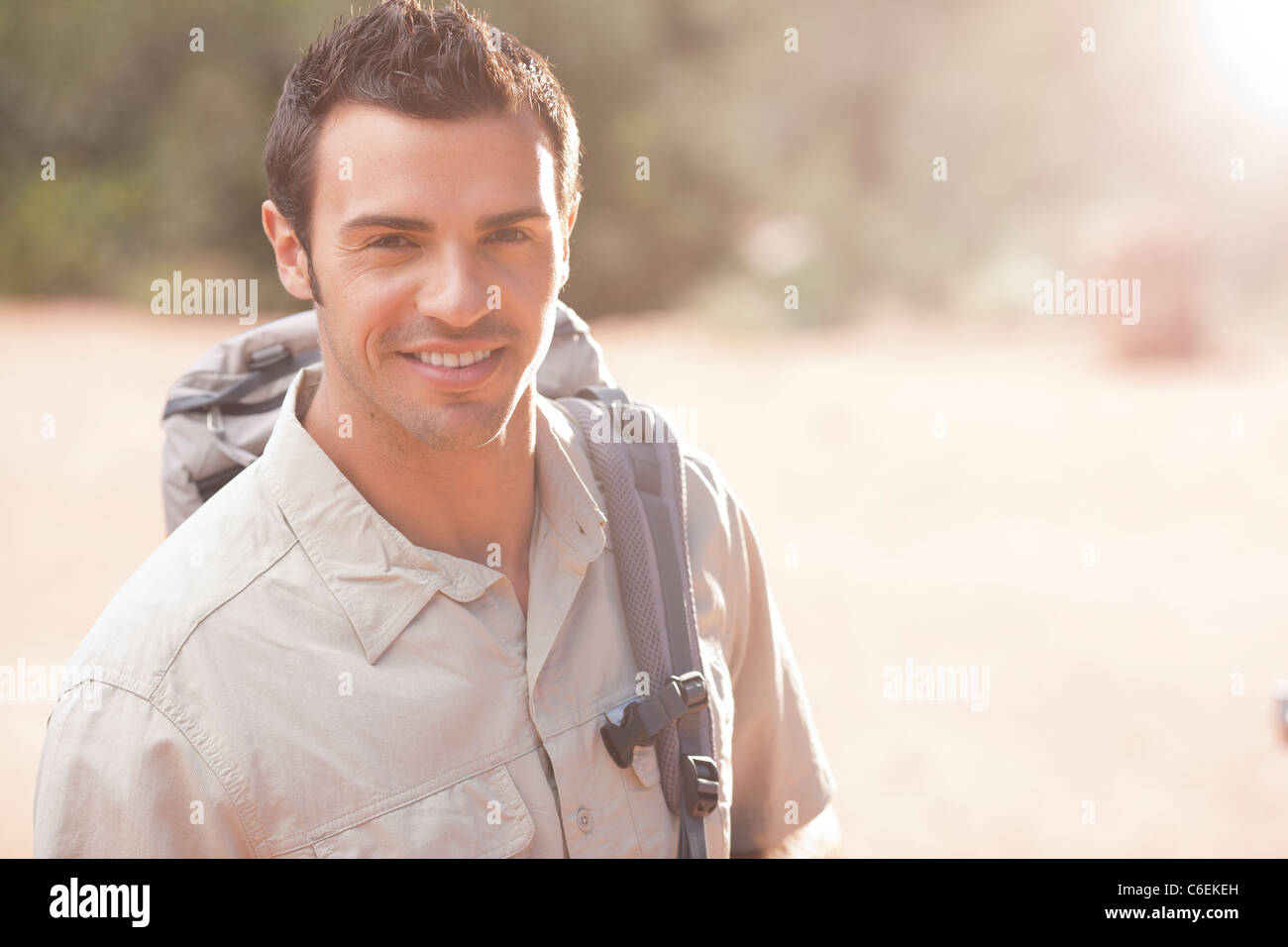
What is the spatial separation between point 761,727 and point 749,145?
18.2 m

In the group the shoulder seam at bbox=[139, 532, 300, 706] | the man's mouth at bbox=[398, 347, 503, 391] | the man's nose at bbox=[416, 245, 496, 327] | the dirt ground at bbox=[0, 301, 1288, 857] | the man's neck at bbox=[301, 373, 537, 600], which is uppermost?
the man's nose at bbox=[416, 245, 496, 327]

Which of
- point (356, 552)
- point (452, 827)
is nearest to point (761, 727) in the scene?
point (452, 827)

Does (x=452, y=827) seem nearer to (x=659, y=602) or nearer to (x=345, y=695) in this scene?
(x=345, y=695)

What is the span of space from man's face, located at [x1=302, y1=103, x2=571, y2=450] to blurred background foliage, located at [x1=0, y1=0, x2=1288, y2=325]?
12.7m

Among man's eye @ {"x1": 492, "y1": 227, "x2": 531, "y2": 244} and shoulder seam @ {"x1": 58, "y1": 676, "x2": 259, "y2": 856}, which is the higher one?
man's eye @ {"x1": 492, "y1": 227, "x2": 531, "y2": 244}

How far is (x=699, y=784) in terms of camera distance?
76.7 inches

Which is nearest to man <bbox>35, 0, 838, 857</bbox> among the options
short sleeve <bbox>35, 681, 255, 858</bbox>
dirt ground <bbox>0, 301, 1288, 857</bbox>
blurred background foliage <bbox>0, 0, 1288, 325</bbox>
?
short sleeve <bbox>35, 681, 255, 858</bbox>

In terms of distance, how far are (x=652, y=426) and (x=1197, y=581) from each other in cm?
640

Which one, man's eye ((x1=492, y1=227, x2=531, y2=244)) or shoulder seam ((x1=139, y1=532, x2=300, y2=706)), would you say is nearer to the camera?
shoulder seam ((x1=139, y1=532, x2=300, y2=706))

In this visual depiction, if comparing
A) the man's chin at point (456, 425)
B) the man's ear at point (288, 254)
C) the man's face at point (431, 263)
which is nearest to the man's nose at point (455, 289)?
the man's face at point (431, 263)

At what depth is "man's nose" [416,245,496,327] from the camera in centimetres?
193

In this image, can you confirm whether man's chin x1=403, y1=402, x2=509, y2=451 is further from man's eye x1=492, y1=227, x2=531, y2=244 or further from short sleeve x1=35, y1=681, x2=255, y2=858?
short sleeve x1=35, y1=681, x2=255, y2=858

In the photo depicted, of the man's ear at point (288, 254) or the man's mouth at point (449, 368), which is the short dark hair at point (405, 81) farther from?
the man's mouth at point (449, 368)

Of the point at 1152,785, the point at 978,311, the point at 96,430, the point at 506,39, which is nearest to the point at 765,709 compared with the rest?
the point at 506,39
